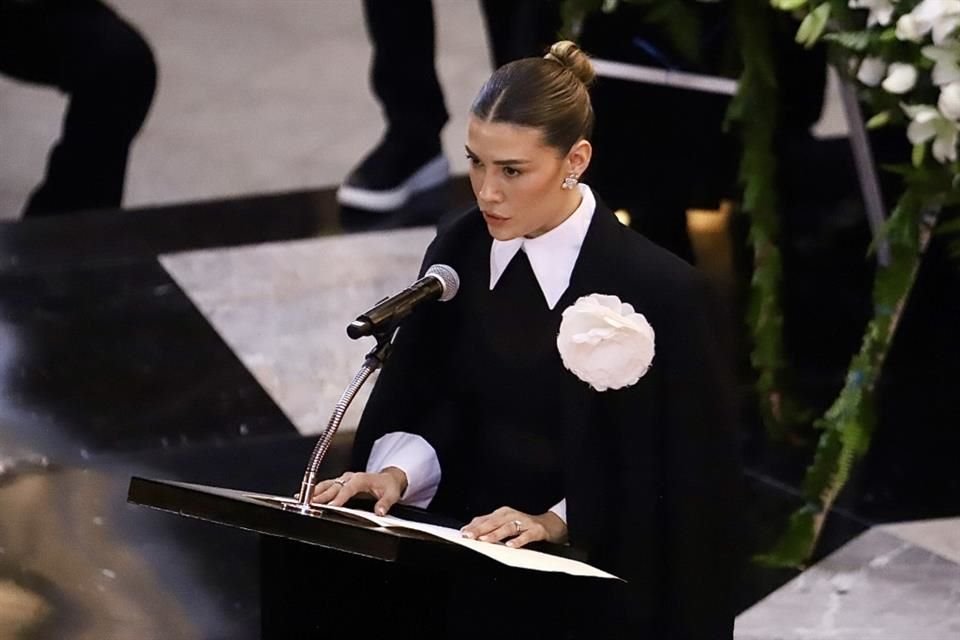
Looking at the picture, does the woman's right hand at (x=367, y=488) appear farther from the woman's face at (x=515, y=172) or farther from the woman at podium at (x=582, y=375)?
the woman's face at (x=515, y=172)

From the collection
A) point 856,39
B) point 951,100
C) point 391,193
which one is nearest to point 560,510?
point 951,100

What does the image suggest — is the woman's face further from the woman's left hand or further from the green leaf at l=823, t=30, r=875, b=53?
the green leaf at l=823, t=30, r=875, b=53

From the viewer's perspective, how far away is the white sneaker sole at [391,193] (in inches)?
199

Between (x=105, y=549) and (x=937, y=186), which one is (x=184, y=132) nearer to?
(x=105, y=549)

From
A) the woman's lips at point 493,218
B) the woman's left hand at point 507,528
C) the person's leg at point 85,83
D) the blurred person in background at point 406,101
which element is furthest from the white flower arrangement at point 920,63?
the person's leg at point 85,83

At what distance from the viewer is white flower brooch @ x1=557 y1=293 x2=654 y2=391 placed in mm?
2119

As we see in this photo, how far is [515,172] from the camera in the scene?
2.18 meters

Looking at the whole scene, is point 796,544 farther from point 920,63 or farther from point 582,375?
point 582,375

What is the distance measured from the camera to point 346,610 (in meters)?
2.14

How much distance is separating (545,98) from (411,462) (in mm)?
521

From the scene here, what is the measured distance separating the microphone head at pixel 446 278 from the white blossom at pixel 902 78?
103 cm

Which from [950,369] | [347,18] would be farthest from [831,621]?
[347,18]

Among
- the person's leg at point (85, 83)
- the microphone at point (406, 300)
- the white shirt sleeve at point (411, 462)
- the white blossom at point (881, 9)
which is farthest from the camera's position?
the person's leg at point (85, 83)

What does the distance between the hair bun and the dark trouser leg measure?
2.96m
